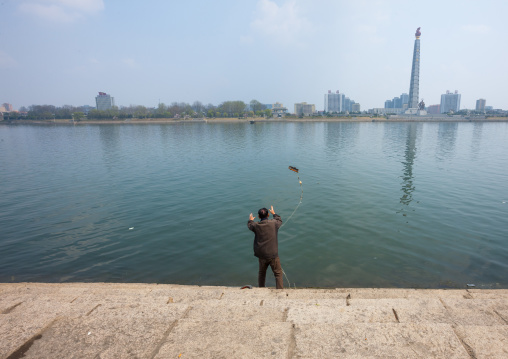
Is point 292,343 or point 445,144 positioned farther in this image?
point 445,144

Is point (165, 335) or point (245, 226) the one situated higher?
point (165, 335)

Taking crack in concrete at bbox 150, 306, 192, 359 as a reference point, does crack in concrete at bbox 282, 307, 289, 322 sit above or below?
below

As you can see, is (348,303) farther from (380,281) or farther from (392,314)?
(380,281)

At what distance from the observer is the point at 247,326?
17.3 ft

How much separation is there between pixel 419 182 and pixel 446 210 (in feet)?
23.3

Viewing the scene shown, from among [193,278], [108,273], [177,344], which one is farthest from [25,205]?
[177,344]

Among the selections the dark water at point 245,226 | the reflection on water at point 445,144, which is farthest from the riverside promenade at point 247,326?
the reflection on water at point 445,144

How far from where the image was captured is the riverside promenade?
4668mm

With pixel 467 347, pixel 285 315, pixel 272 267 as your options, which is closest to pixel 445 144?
pixel 272 267

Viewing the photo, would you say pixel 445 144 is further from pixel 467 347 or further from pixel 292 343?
pixel 292 343

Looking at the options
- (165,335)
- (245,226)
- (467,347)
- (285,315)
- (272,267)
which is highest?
(467,347)

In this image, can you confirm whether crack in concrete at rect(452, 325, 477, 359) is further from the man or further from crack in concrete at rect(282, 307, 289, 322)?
the man

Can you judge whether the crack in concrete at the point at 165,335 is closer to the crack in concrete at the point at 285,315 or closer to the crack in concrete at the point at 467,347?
the crack in concrete at the point at 285,315

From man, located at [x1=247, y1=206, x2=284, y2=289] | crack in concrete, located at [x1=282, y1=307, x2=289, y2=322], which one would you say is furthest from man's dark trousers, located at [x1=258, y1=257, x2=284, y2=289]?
crack in concrete, located at [x1=282, y1=307, x2=289, y2=322]
